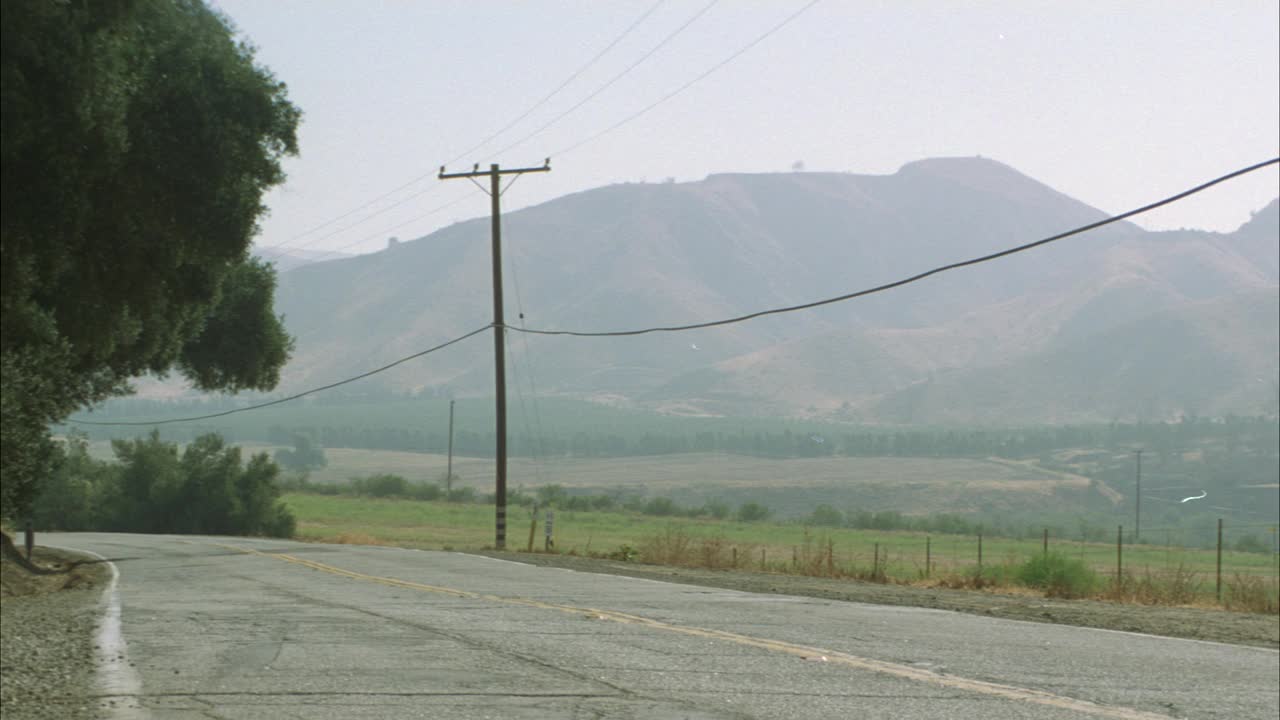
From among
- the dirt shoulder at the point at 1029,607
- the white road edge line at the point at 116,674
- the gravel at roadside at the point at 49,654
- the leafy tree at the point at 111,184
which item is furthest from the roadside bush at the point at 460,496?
the white road edge line at the point at 116,674

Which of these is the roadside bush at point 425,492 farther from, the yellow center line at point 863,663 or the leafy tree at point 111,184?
the yellow center line at point 863,663

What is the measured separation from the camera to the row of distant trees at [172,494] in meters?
64.4

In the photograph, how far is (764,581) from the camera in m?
20.5

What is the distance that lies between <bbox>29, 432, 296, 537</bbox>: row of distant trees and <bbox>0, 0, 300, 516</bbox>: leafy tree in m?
41.1

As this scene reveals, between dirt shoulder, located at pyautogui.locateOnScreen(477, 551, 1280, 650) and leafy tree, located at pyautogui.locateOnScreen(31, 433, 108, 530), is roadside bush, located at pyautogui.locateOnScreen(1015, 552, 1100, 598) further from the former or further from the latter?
leafy tree, located at pyautogui.locateOnScreen(31, 433, 108, 530)

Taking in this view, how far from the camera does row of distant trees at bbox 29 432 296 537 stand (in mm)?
64438

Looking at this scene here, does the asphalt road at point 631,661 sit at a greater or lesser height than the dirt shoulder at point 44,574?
greater

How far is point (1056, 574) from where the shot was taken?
75.9ft

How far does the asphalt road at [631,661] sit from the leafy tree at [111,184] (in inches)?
168

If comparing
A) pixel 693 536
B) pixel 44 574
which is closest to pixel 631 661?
pixel 44 574

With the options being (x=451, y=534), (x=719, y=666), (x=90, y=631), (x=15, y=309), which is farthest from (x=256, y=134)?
(x=451, y=534)

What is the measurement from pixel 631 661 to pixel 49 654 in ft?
17.6

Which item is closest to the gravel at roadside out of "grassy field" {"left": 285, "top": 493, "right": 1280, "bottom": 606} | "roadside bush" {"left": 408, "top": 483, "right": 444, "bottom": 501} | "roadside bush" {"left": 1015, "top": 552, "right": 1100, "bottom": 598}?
"roadside bush" {"left": 1015, "top": 552, "right": 1100, "bottom": 598}

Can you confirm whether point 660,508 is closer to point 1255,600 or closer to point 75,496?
point 75,496
